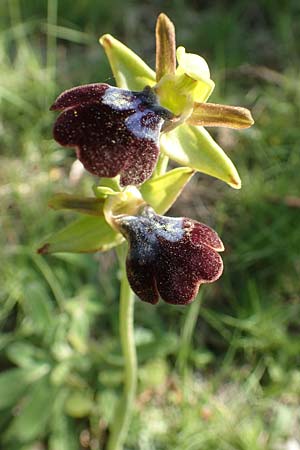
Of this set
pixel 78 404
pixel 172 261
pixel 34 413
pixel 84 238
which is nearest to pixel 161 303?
pixel 78 404

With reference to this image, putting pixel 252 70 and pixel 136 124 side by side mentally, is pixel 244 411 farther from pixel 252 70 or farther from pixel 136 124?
pixel 252 70

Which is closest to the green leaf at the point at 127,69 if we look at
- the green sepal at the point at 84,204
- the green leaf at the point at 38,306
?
the green sepal at the point at 84,204

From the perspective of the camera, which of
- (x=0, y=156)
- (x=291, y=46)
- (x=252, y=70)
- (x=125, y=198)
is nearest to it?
(x=125, y=198)

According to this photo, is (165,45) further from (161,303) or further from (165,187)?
(161,303)

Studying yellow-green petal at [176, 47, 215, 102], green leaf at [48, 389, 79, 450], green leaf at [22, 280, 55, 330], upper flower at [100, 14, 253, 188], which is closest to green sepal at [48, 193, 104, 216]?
upper flower at [100, 14, 253, 188]

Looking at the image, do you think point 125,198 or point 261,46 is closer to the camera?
point 125,198

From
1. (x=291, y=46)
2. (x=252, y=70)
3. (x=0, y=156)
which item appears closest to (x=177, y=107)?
(x=0, y=156)
